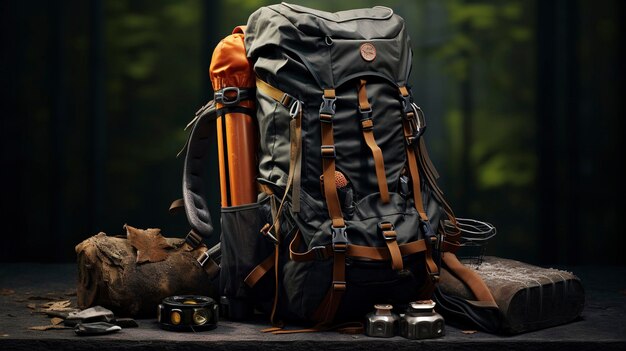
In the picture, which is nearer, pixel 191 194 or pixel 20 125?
pixel 191 194

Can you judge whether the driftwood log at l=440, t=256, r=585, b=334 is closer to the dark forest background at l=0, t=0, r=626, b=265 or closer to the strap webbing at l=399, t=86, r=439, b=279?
the strap webbing at l=399, t=86, r=439, b=279

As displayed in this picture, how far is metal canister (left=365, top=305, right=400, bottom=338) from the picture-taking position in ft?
10.4

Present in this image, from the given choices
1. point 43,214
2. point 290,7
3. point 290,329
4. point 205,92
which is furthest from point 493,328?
point 43,214

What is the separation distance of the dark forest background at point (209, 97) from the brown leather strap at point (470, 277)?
1.26 meters

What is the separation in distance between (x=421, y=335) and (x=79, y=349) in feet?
3.53

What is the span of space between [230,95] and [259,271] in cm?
62

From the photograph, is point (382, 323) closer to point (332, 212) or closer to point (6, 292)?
point (332, 212)

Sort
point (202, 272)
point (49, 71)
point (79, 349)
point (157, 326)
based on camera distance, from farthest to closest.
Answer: point (49, 71) < point (202, 272) < point (157, 326) < point (79, 349)

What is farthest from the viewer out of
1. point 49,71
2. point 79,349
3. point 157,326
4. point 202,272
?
point 49,71

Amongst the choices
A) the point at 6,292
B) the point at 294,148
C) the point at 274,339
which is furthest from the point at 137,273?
the point at 6,292

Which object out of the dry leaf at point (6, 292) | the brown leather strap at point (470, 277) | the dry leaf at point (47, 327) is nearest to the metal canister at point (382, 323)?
the brown leather strap at point (470, 277)

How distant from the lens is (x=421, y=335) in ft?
10.4

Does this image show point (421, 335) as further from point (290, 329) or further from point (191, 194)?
point (191, 194)

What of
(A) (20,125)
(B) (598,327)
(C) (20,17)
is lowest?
(B) (598,327)
